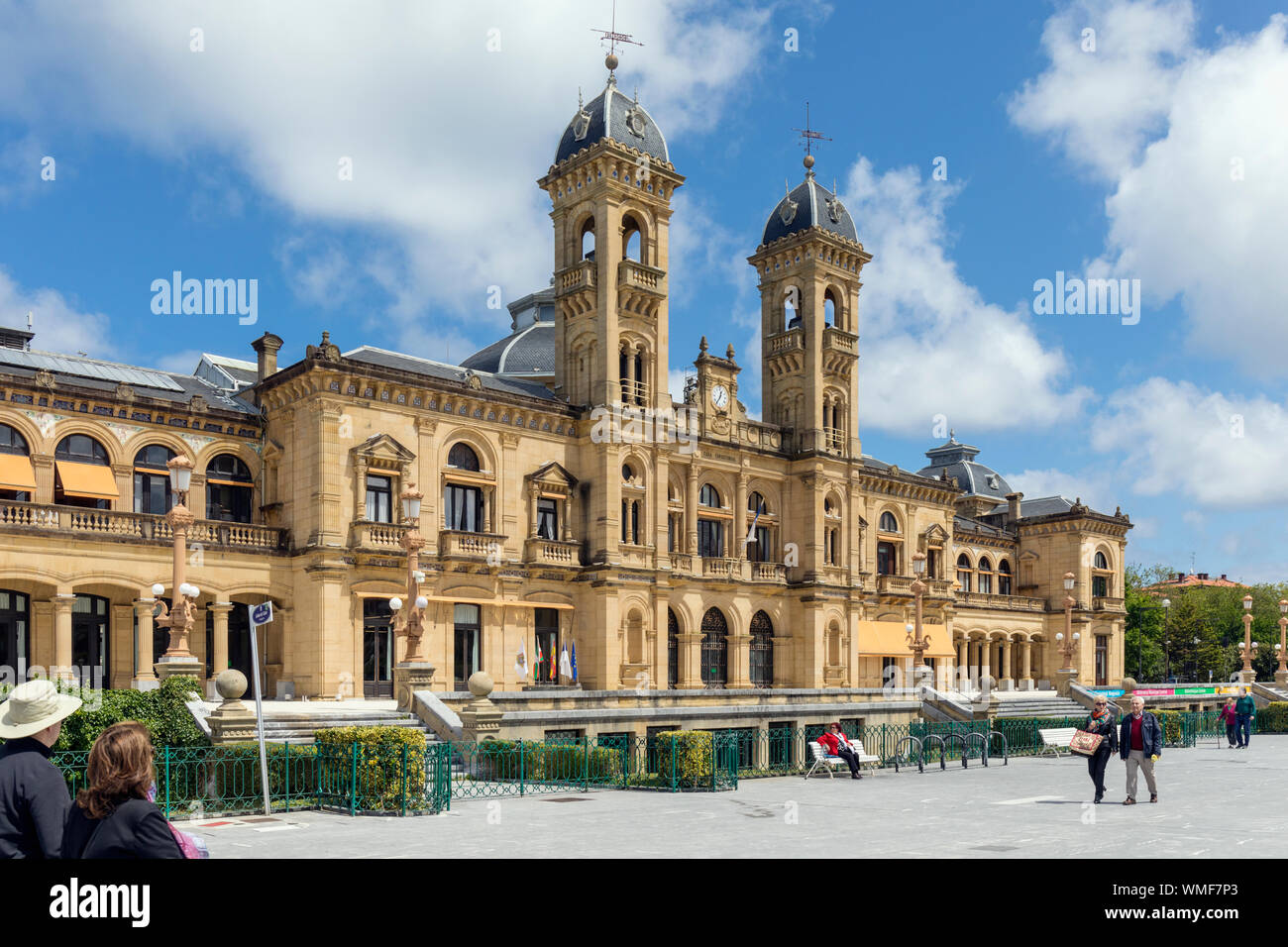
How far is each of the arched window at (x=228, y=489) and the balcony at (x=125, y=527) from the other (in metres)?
1.35

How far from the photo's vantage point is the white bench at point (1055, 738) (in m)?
32.8

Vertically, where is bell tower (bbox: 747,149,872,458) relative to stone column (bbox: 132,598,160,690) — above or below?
above

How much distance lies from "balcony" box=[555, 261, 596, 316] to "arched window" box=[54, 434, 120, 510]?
18004 mm

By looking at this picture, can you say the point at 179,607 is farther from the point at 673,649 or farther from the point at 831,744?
the point at 673,649

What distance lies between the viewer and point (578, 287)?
149 feet

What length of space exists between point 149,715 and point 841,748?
14.7 metres

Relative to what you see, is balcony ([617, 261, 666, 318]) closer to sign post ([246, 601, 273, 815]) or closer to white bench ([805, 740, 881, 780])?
white bench ([805, 740, 881, 780])

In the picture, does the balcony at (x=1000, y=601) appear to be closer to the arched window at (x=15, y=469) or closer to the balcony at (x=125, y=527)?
the balcony at (x=125, y=527)

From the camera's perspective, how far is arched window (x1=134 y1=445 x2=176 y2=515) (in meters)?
36.5

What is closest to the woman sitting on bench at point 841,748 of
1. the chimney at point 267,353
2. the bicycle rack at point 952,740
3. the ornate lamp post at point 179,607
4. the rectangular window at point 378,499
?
the bicycle rack at point 952,740

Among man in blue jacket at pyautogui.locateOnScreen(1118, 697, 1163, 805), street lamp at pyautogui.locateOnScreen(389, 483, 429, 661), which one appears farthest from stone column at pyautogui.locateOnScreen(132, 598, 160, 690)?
man in blue jacket at pyautogui.locateOnScreen(1118, 697, 1163, 805)

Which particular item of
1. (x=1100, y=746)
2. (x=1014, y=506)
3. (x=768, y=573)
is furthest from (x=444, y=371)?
(x=1014, y=506)
